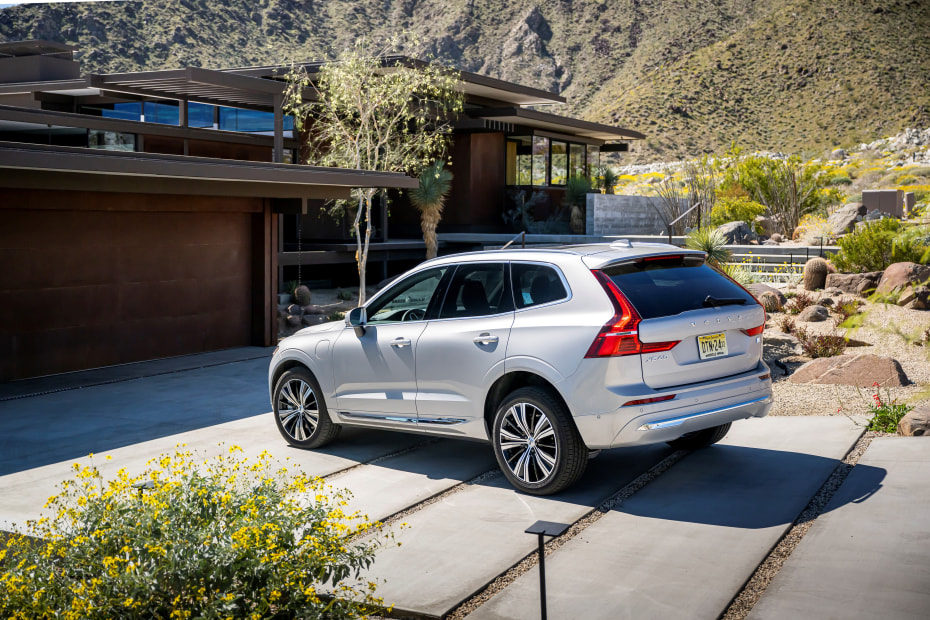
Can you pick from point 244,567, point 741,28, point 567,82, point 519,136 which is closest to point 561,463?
point 244,567

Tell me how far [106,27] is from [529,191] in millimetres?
51372

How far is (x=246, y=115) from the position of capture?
28453mm

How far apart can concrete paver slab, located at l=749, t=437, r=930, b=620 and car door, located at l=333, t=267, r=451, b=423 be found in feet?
10.8

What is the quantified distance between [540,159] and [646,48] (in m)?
46.2

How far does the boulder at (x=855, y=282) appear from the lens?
16427 mm

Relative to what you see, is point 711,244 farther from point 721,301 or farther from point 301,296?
point 301,296

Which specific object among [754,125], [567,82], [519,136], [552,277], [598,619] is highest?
[567,82]

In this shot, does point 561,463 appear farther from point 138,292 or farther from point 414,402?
point 138,292

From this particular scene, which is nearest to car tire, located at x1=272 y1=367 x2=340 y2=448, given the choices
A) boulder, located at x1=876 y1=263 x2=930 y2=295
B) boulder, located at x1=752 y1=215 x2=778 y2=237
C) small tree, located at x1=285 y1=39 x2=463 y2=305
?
boulder, located at x1=876 y1=263 x2=930 y2=295

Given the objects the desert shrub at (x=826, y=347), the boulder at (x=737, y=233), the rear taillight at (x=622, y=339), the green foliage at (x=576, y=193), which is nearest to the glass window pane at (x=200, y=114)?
the green foliage at (x=576, y=193)

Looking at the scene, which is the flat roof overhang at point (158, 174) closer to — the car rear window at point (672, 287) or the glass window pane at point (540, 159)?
the car rear window at point (672, 287)

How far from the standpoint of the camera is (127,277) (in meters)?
13.4

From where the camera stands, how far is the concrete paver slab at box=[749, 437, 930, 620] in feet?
15.4

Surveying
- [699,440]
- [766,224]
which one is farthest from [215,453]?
[766,224]
